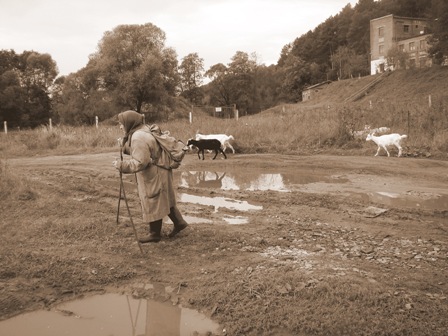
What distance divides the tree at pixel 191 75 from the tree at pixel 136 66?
23.4 metres

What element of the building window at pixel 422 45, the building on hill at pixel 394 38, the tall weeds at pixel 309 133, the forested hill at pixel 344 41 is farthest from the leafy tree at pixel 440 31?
the tall weeds at pixel 309 133

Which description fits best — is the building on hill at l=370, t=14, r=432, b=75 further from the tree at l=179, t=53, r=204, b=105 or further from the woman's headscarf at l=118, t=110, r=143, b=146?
the woman's headscarf at l=118, t=110, r=143, b=146

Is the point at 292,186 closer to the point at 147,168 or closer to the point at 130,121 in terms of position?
the point at 147,168

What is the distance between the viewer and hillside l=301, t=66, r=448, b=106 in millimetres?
45531


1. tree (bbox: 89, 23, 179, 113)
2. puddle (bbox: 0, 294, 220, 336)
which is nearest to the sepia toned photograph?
puddle (bbox: 0, 294, 220, 336)

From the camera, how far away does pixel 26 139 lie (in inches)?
1000

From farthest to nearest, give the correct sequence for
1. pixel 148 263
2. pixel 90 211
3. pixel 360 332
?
pixel 90 211 → pixel 148 263 → pixel 360 332

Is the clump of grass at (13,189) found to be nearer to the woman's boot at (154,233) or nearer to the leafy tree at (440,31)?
the woman's boot at (154,233)

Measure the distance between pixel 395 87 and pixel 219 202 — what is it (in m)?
46.1

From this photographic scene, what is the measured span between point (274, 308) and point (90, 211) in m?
5.28

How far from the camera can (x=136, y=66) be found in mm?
46250

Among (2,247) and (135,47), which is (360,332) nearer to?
(2,247)

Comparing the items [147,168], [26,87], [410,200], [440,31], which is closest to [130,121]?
[147,168]

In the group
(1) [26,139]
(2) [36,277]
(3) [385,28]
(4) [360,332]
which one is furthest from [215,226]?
(3) [385,28]
